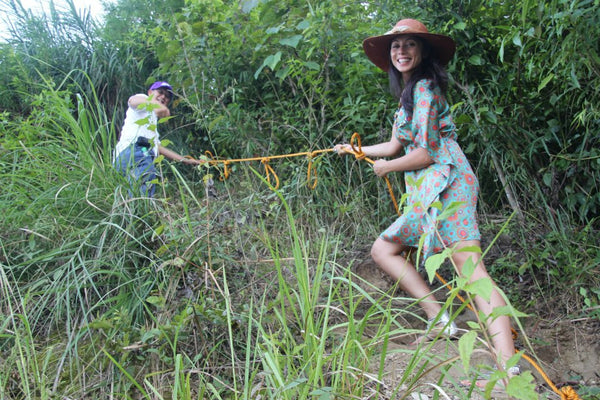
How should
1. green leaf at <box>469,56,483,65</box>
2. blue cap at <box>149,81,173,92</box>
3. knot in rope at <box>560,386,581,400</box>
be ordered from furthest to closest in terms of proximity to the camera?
1. blue cap at <box>149,81,173,92</box>
2. green leaf at <box>469,56,483,65</box>
3. knot in rope at <box>560,386,581,400</box>

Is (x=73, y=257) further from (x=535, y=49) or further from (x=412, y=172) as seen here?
(x=535, y=49)

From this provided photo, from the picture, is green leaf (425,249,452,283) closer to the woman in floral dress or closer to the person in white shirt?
the woman in floral dress

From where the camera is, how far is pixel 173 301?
2.45 meters

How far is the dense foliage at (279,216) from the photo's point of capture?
2154 mm

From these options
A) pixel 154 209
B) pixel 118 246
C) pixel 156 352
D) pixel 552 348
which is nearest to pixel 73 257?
pixel 118 246

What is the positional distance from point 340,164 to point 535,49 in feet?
4.82

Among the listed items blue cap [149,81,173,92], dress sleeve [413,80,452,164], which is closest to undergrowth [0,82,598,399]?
dress sleeve [413,80,452,164]

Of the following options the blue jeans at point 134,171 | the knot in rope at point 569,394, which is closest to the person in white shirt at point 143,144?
the blue jeans at point 134,171

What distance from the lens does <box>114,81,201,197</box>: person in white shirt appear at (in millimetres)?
2592

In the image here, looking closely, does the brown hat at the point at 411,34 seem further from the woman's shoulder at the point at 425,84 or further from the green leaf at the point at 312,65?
the green leaf at the point at 312,65

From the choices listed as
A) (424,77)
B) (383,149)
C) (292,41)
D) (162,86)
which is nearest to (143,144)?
(162,86)

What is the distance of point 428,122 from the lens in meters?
2.48

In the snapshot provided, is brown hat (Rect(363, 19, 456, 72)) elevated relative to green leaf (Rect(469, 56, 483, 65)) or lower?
elevated

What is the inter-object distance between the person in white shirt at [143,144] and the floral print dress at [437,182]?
113cm
